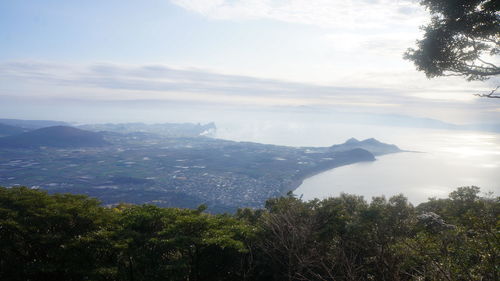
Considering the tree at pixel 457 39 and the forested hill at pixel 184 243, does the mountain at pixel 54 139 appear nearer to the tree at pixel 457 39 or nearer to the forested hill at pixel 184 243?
the forested hill at pixel 184 243

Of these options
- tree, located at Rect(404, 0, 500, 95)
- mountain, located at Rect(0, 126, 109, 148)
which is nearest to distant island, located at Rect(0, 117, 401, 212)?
mountain, located at Rect(0, 126, 109, 148)

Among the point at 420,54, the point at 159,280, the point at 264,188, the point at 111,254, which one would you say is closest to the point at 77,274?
the point at 111,254

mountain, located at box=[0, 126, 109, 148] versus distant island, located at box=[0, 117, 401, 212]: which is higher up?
mountain, located at box=[0, 126, 109, 148]

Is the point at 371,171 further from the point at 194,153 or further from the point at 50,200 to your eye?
the point at 50,200

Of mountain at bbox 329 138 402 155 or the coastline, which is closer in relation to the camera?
the coastline

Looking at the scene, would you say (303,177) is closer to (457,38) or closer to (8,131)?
(457,38)

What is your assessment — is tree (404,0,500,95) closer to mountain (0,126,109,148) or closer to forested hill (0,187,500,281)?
forested hill (0,187,500,281)

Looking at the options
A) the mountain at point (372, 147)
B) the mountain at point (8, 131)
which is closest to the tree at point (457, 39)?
the mountain at point (372, 147)
